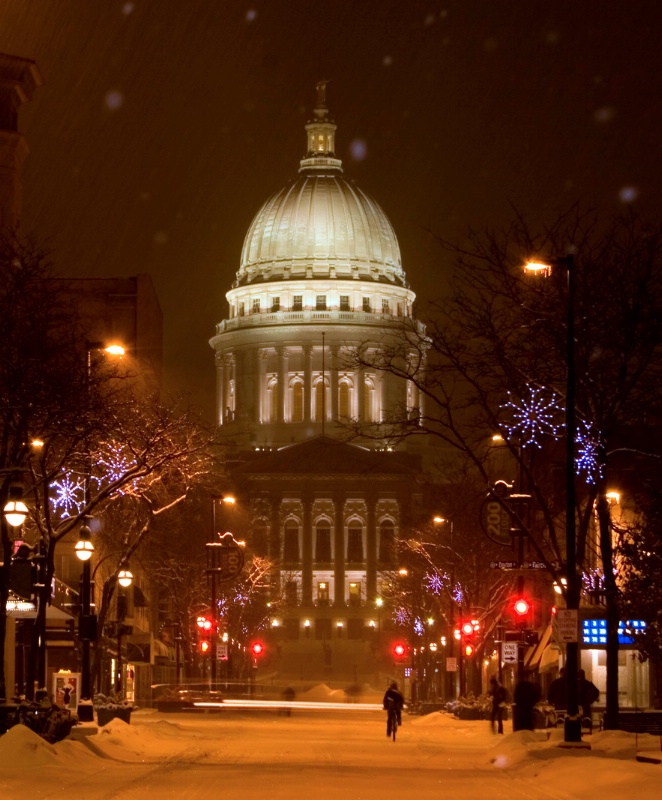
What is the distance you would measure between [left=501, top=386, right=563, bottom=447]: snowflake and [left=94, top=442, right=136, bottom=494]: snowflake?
8.76 m

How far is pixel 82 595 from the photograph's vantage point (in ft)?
137

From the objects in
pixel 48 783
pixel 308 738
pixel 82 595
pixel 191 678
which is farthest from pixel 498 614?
pixel 48 783

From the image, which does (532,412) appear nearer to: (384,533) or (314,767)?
(314,767)

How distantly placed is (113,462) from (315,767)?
41.3 feet

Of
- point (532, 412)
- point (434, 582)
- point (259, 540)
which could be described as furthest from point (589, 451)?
point (259, 540)

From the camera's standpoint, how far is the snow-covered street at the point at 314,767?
25.7 metres

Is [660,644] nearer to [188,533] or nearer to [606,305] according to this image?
[606,305]

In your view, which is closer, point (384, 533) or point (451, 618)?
point (451, 618)

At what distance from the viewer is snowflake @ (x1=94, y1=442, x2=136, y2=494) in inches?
1649

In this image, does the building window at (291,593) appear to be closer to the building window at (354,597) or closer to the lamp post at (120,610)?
the building window at (354,597)

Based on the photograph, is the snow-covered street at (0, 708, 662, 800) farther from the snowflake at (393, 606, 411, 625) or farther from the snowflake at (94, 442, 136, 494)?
the snowflake at (393, 606, 411, 625)

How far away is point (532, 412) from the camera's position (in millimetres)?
39656

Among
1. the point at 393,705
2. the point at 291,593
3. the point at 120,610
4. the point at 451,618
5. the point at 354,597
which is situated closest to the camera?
the point at 393,705

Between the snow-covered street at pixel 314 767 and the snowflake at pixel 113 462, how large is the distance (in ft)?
19.3
